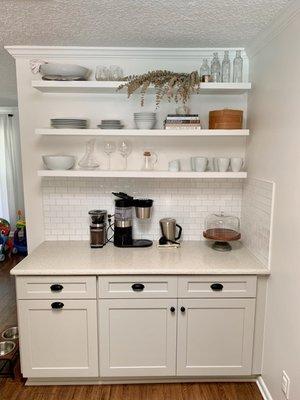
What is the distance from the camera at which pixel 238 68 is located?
2.32m

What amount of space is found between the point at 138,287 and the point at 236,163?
1.19 m

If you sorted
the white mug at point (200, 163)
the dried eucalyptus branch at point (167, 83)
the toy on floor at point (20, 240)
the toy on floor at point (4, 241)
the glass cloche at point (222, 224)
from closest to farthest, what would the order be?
the dried eucalyptus branch at point (167, 83) → the white mug at point (200, 163) → the glass cloche at point (222, 224) → the toy on floor at point (4, 241) → the toy on floor at point (20, 240)

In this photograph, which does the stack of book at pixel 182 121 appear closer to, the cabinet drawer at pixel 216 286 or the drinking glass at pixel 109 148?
the drinking glass at pixel 109 148

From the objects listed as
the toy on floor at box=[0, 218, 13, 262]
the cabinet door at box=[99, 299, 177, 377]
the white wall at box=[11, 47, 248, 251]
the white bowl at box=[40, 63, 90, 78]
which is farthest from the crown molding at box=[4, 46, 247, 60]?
the toy on floor at box=[0, 218, 13, 262]

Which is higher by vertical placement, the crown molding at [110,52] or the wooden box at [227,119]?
the crown molding at [110,52]

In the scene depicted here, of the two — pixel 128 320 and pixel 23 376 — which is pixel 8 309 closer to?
pixel 23 376

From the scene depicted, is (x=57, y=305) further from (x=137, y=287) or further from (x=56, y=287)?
(x=137, y=287)

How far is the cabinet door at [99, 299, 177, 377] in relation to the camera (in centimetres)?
206

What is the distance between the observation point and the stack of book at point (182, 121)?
2283 millimetres

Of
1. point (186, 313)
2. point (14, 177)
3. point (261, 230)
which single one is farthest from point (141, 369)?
point (14, 177)

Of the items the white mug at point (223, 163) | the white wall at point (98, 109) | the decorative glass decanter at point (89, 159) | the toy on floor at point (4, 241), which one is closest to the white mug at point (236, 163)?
the white mug at point (223, 163)

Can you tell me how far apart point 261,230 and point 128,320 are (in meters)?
1.11

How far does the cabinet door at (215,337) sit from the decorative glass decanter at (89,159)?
4.14 ft

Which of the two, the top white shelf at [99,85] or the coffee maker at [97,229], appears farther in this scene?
the coffee maker at [97,229]
